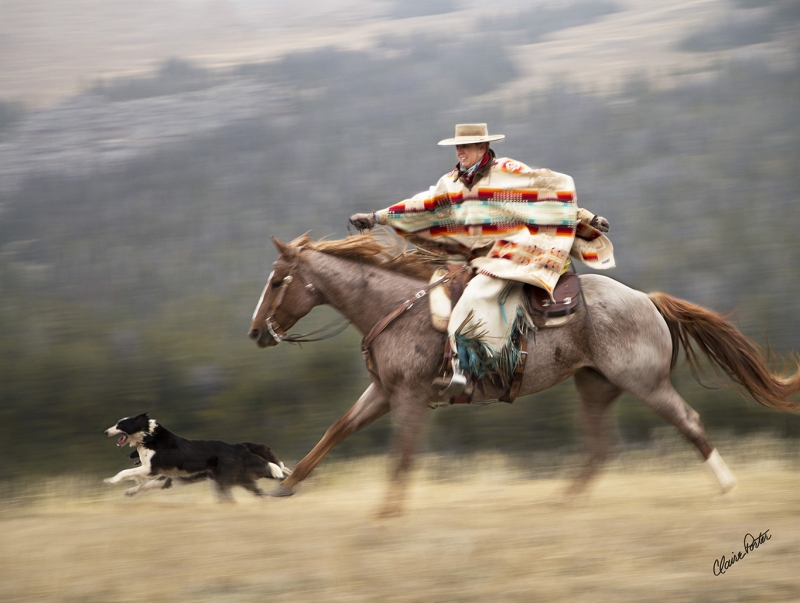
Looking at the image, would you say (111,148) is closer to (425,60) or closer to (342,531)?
(425,60)

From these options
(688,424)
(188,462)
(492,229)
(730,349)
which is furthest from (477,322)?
(188,462)

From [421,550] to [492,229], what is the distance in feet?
6.78

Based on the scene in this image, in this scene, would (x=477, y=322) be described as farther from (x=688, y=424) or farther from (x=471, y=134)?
(x=688, y=424)

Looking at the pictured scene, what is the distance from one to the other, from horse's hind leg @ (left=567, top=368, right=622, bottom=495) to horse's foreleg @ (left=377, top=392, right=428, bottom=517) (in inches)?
47.9

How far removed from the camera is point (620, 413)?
38.0ft

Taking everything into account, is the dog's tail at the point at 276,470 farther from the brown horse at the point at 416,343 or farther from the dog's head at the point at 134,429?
the dog's head at the point at 134,429

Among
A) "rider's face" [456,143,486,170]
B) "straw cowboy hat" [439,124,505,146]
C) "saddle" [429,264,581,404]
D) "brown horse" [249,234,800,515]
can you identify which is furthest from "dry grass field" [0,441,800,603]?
"straw cowboy hat" [439,124,505,146]

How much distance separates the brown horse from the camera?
5465 mm

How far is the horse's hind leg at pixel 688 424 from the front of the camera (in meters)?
5.63

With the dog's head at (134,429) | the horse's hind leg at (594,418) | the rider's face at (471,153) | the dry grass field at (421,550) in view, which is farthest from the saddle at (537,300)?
the dog's head at (134,429)

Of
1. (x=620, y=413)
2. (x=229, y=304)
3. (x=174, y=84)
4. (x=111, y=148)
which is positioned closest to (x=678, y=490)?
(x=620, y=413)

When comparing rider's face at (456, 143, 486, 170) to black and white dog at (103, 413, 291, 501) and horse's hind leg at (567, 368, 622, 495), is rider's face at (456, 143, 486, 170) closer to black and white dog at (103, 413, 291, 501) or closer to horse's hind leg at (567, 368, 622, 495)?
horse's hind leg at (567, 368, 622, 495)

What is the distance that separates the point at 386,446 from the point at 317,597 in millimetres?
7193
